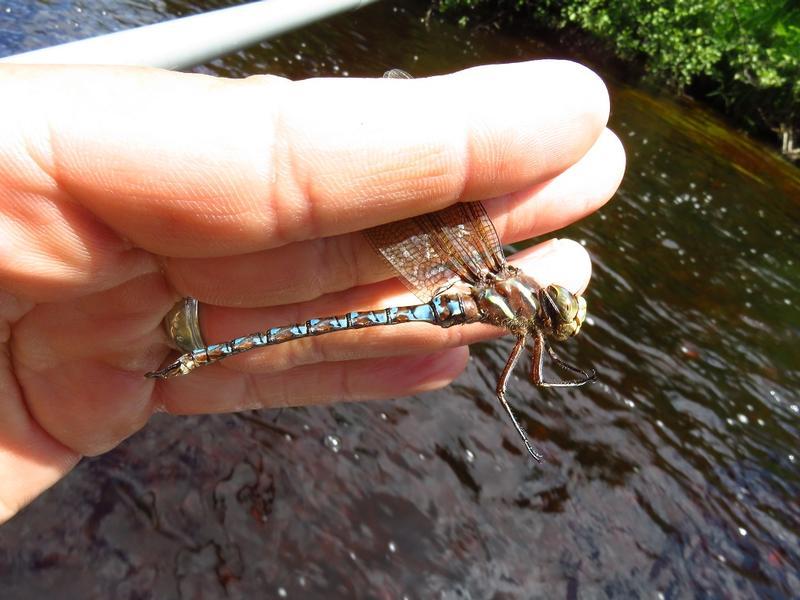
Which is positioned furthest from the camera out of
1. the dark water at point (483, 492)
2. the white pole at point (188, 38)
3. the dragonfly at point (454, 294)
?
the dark water at point (483, 492)

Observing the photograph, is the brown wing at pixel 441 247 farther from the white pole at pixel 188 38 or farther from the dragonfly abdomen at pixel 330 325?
the white pole at pixel 188 38

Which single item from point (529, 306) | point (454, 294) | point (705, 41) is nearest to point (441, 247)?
point (454, 294)

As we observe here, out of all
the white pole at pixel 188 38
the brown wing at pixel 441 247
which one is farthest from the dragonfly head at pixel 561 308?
the white pole at pixel 188 38

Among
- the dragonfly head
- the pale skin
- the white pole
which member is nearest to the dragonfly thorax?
A: the dragonfly head

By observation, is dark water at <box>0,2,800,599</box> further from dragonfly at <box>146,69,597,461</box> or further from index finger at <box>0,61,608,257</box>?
index finger at <box>0,61,608,257</box>

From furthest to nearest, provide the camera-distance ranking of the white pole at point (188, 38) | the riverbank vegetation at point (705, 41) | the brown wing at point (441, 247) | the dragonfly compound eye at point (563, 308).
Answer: the riverbank vegetation at point (705, 41), the dragonfly compound eye at point (563, 308), the brown wing at point (441, 247), the white pole at point (188, 38)

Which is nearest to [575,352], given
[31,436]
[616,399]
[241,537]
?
[616,399]

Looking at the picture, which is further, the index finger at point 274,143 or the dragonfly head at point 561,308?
the dragonfly head at point 561,308
